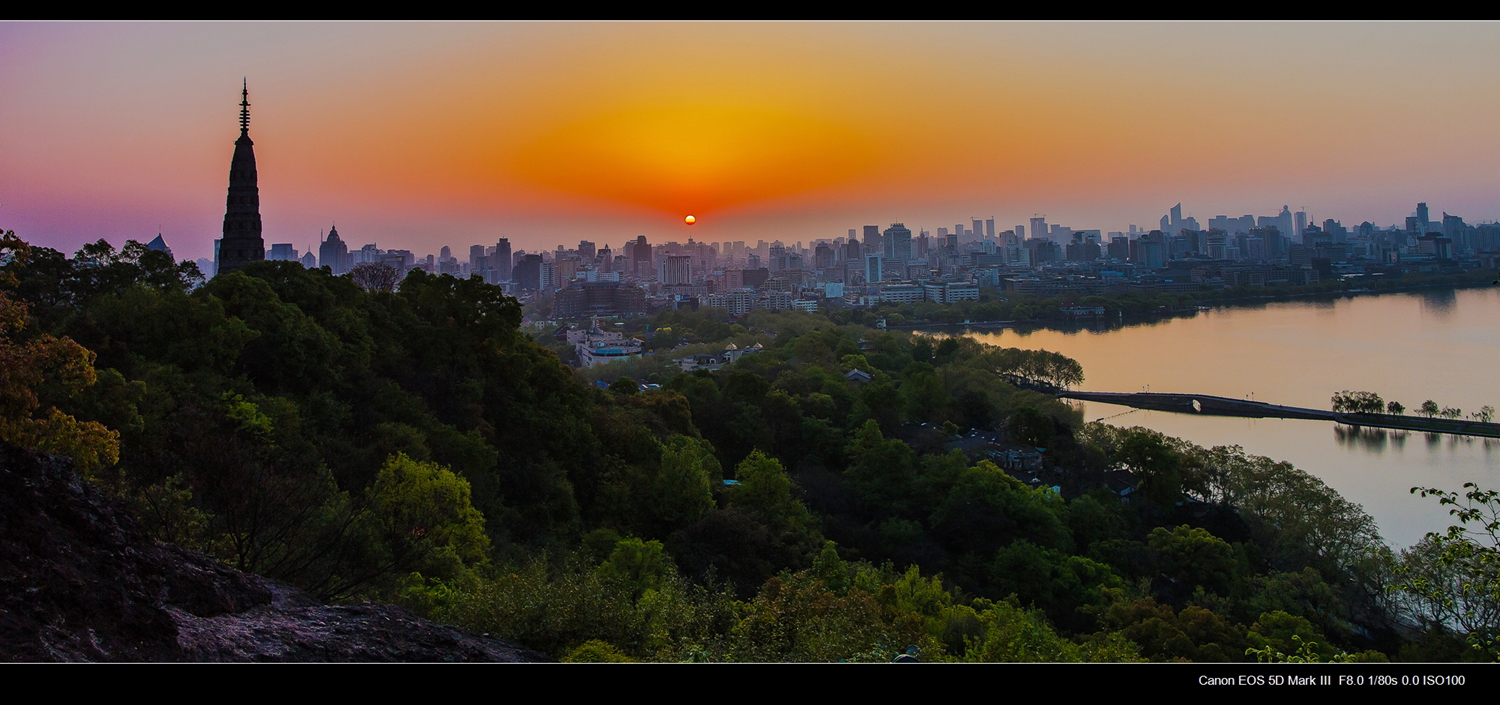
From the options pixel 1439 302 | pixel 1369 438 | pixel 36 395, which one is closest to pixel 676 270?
pixel 1439 302

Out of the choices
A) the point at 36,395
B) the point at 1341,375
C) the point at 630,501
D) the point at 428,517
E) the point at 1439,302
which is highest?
the point at 36,395

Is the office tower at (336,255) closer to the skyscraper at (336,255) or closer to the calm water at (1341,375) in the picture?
the skyscraper at (336,255)

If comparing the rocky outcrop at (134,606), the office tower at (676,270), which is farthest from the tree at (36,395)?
the office tower at (676,270)

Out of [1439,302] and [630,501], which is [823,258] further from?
[630,501]

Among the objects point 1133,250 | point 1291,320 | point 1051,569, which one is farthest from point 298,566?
point 1133,250

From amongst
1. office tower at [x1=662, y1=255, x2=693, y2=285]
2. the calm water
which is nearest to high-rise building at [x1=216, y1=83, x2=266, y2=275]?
the calm water
